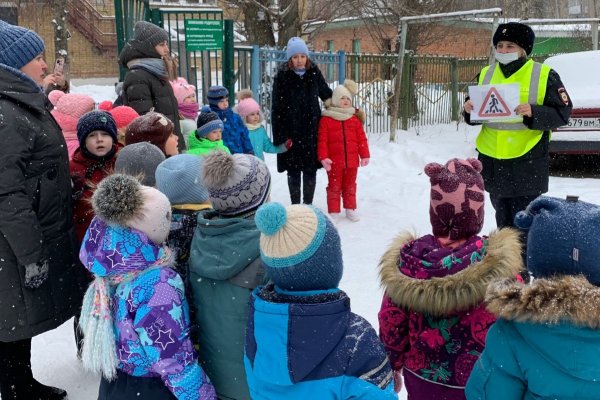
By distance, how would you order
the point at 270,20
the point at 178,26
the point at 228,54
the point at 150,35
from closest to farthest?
the point at 150,35
the point at 178,26
the point at 228,54
the point at 270,20

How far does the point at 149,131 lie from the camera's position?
11.6 ft

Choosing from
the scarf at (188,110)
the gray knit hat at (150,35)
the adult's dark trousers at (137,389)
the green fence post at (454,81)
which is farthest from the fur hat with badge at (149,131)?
the green fence post at (454,81)

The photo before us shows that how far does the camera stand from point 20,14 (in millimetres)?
20828

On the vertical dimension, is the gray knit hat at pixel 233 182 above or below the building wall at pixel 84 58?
below

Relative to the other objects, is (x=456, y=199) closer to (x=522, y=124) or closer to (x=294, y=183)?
(x=522, y=124)

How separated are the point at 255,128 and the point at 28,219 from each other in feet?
13.1

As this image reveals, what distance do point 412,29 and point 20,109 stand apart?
16746mm

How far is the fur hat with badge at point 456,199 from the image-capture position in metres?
2.03

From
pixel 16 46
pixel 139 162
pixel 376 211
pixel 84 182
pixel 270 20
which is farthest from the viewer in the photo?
pixel 270 20

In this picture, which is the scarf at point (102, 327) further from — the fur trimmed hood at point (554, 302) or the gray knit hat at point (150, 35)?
the gray knit hat at point (150, 35)

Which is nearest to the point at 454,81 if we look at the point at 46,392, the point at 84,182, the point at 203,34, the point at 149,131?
the point at 203,34

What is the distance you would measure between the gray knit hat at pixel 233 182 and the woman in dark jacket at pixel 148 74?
275 centimetres

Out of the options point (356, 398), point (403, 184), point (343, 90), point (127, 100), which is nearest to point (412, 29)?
point (403, 184)

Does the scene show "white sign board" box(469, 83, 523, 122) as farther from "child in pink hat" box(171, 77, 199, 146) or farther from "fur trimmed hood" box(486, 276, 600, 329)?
"child in pink hat" box(171, 77, 199, 146)
